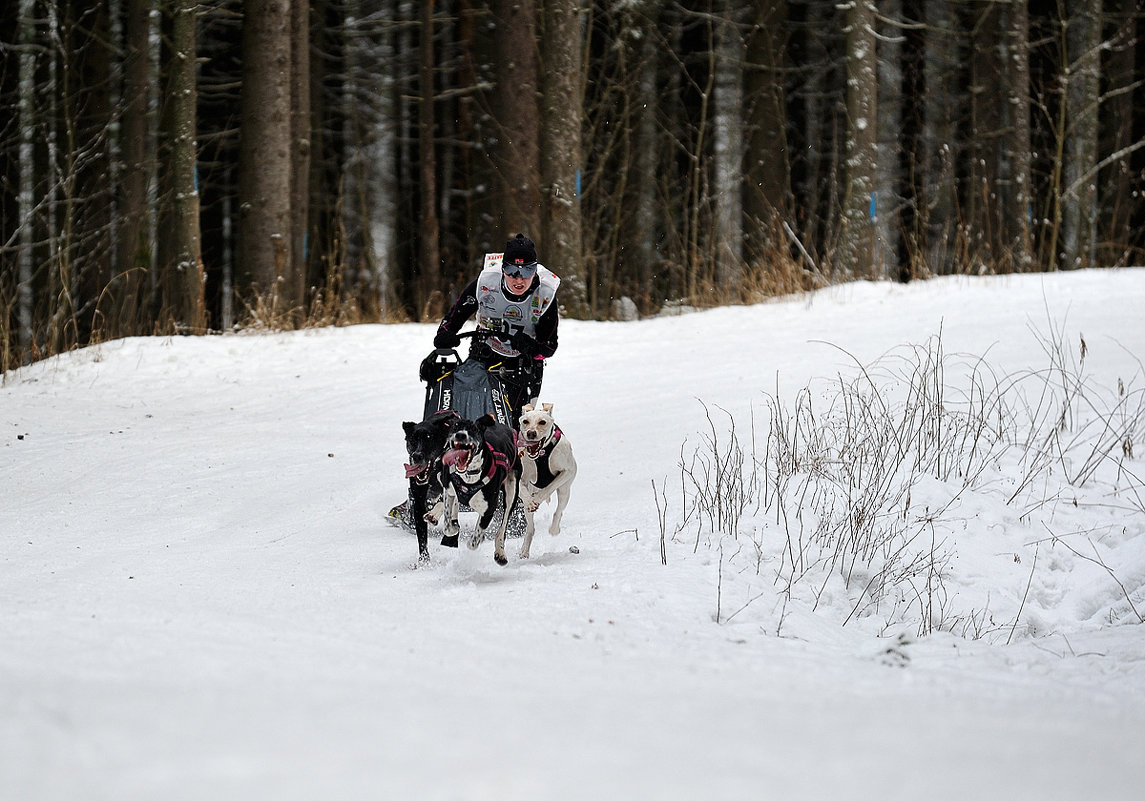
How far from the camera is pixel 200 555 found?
4820mm

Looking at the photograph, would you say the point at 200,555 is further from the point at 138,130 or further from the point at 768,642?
the point at 138,130

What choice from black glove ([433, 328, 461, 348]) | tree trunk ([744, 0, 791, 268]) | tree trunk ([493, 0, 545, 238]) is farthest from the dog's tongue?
tree trunk ([744, 0, 791, 268])

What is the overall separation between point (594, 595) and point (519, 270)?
1.88m

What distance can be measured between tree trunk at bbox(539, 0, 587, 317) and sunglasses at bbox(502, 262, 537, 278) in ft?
20.8

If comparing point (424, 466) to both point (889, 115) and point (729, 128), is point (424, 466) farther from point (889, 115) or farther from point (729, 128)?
point (889, 115)

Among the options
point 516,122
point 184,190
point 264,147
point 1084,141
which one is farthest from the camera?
point 1084,141

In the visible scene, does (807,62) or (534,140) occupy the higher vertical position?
(807,62)

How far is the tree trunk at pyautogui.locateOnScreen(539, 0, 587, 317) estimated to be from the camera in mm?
11578

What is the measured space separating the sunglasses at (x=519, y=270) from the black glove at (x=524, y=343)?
0.95ft

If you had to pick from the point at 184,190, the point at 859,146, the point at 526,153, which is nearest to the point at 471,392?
the point at 526,153

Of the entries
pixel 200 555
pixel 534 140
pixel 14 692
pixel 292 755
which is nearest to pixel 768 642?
pixel 292 755

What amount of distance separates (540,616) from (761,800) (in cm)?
161

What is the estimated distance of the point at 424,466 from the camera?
4406 mm

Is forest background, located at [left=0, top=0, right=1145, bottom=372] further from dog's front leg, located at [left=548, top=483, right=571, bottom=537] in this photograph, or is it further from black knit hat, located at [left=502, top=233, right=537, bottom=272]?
dog's front leg, located at [left=548, top=483, right=571, bottom=537]
